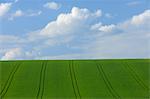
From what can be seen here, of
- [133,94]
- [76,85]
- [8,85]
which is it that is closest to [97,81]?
[76,85]

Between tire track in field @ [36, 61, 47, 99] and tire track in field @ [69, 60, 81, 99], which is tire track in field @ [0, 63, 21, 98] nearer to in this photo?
tire track in field @ [36, 61, 47, 99]

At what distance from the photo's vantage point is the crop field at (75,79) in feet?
119

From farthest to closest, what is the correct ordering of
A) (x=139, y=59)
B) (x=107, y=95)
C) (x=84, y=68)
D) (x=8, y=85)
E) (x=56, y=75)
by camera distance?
1. (x=139, y=59)
2. (x=84, y=68)
3. (x=56, y=75)
4. (x=8, y=85)
5. (x=107, y=95)

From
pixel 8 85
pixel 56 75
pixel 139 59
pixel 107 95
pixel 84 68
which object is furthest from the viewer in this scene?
pixel 139 59

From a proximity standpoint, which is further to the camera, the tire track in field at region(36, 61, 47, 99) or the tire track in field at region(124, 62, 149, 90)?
the tire track in field at region(124, 62, 149, 90)

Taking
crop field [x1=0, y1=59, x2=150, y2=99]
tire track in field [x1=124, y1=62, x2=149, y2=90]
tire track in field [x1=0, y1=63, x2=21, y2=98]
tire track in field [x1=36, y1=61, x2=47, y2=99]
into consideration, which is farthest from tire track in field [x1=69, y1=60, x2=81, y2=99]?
tire track in field [x1=124, y1=62, x2=149, y2=90]

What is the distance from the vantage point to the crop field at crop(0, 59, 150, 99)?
119ft

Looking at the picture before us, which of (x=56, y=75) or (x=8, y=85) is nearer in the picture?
(x=8, y=85)

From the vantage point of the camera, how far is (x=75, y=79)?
41.4 metres

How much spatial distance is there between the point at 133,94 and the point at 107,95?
2486 mm

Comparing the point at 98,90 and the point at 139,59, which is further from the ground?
the point at 139,59

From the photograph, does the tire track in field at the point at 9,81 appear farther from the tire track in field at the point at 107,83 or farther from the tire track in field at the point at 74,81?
the tire track in field at the point at 107,83

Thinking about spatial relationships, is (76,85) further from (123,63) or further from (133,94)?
(123,63)

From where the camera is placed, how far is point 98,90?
124ft
